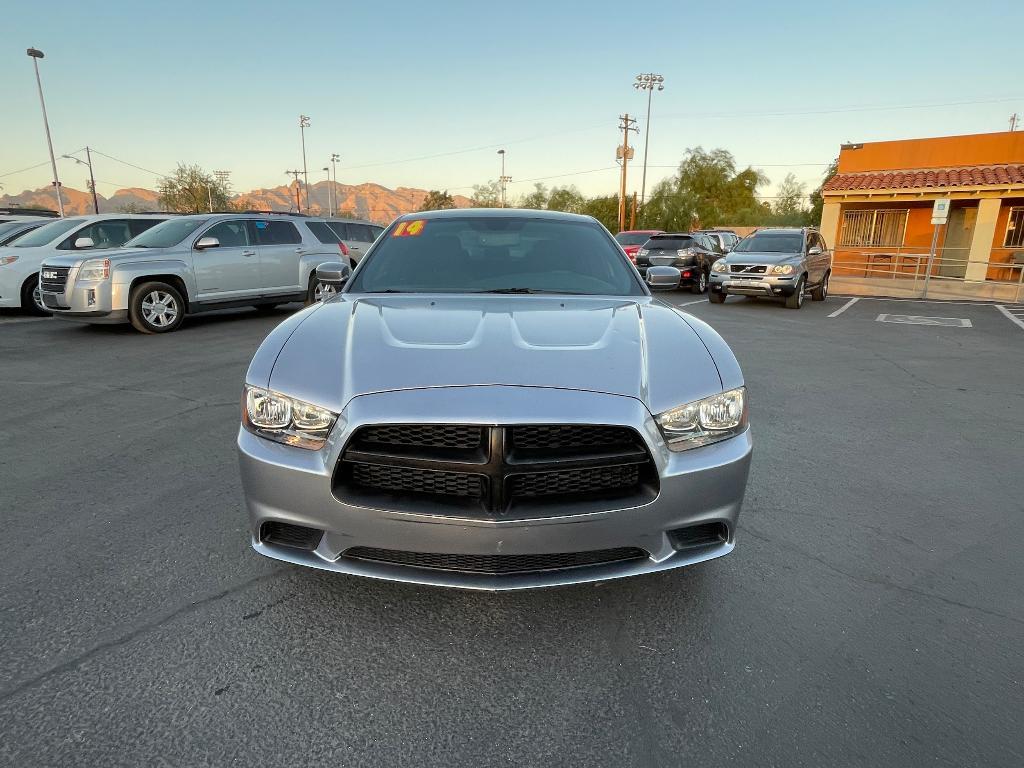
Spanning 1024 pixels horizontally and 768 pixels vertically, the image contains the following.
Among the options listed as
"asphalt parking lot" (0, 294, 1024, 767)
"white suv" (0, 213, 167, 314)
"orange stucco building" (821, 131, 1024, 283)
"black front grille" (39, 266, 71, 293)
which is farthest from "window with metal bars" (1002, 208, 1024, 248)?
"black front grille" (39, 266, 71, 293)

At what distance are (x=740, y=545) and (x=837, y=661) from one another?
2.65 feet

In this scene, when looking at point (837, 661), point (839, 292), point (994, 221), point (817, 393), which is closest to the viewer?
point (837, 661)

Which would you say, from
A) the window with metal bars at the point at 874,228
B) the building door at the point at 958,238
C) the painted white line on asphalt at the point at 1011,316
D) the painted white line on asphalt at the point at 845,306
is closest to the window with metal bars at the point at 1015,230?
the building door at the point at 958,238

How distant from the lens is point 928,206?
21.9 m

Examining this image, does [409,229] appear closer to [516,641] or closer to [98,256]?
[516,641]

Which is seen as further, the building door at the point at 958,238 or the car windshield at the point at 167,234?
the building door at the point at 958,238

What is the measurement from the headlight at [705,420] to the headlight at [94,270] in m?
9.14

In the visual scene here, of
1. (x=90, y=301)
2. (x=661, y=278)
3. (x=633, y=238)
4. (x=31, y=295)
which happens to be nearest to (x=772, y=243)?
(x=633, y=238)

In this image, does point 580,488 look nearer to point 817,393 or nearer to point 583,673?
point 583,673

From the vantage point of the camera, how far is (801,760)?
1.72m

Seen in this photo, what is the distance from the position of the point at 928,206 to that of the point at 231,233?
24.0 metres

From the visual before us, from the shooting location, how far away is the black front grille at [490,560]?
199 centimetres

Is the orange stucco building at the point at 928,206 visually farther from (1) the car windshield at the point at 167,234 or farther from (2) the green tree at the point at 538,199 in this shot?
(2) the green tree at the point at 538,199

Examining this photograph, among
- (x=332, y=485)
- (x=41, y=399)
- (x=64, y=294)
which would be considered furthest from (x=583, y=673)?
(x=64, y=294)
